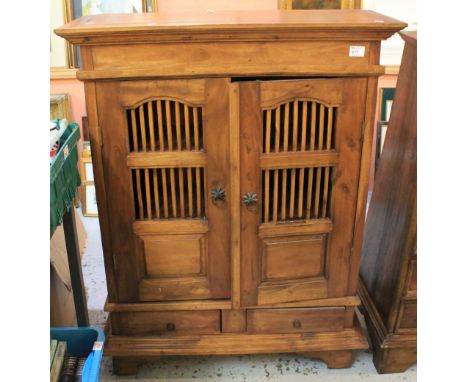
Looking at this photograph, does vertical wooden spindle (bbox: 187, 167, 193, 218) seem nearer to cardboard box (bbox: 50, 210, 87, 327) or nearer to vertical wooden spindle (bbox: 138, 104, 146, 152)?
vertical wooden spindle (bbox: 138, 104, 146, 152)

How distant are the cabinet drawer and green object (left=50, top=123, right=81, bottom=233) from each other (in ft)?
2.49

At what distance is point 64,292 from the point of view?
6.64ft

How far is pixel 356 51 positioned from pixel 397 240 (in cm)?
70

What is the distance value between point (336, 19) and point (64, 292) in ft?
4.92

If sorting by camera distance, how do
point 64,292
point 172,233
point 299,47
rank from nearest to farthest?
point 299,47 → point 172,233 → point 64,292

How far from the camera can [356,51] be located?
1424 millimetres

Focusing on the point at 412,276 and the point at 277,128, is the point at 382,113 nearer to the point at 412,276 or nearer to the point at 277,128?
the point at 412,276

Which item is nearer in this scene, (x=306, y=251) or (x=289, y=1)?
(x=306, y=251)

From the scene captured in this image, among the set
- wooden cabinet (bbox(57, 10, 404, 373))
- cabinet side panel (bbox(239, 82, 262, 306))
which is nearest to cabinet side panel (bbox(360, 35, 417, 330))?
wooden cabinet (bbox(57, 10, 404, 373))

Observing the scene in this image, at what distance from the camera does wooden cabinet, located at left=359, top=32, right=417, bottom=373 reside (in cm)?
164

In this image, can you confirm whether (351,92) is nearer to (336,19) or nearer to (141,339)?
(336,19)

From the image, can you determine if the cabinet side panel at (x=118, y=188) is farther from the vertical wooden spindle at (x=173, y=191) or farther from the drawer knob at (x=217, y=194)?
the drawer knob at (x=217, y=194)

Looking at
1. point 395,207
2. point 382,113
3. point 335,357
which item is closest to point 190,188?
point 395,207
